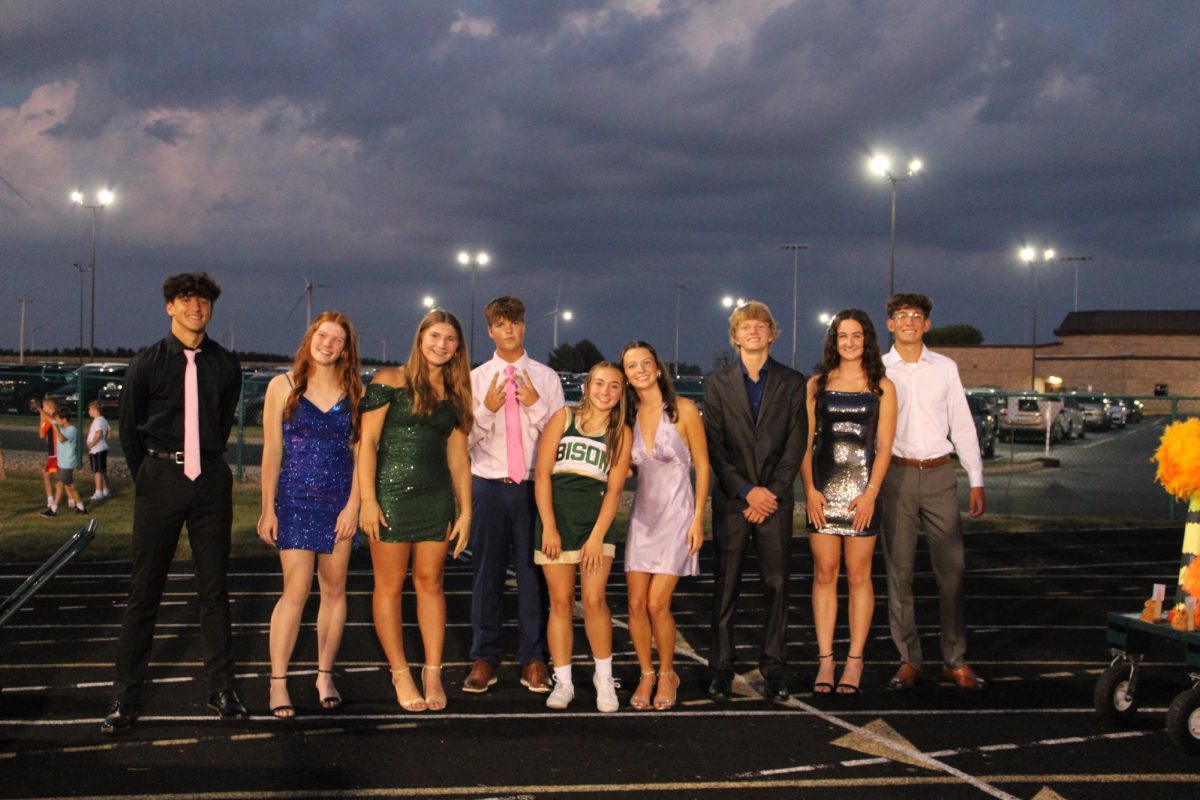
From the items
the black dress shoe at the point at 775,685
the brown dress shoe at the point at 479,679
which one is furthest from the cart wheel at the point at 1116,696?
the brown dress shoe at the point at 479,679

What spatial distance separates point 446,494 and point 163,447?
4.61 ft

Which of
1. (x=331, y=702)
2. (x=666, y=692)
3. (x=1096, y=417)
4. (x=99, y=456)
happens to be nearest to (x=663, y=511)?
(x=666, y=692)

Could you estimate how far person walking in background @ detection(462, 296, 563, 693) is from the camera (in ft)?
22.2

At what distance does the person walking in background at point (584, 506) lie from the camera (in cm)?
629

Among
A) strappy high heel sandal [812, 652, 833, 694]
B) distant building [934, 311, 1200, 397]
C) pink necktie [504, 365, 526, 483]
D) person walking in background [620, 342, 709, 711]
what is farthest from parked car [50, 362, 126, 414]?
distant building [934, 311, 1200, 397]

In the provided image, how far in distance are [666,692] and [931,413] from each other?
2.20 meters

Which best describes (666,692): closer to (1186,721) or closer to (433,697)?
(433,697)

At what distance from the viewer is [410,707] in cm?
613

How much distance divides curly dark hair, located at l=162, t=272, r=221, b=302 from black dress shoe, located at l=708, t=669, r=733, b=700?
3.31m

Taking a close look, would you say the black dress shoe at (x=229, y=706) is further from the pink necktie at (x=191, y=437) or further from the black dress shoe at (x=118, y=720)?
the pink necktie at (x=191, y=437)

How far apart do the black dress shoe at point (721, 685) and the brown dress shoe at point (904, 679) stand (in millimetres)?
961

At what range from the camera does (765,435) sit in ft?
21.4

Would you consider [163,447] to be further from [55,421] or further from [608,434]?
[55,421]

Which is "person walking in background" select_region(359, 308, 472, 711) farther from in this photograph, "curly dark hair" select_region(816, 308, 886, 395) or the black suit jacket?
"curly dark hair" select_region(816, 308, 886, 395)
